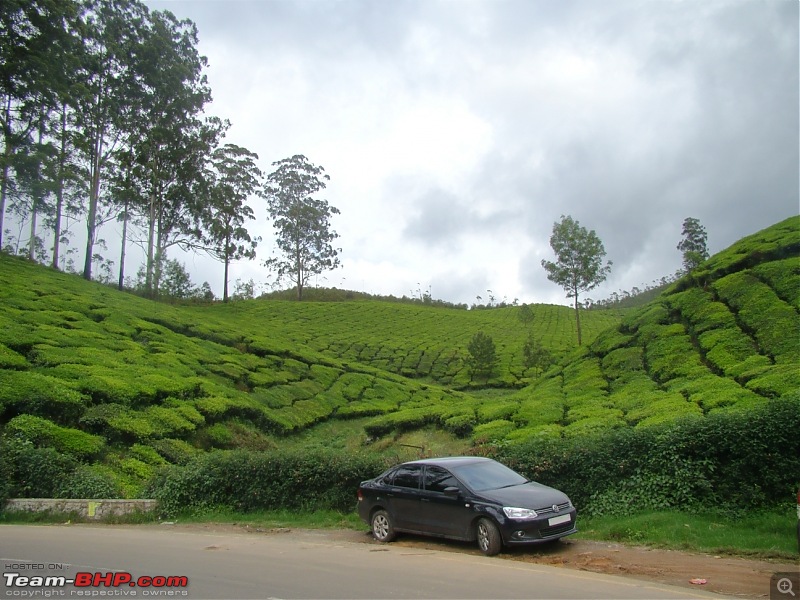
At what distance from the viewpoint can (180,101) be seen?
158ft

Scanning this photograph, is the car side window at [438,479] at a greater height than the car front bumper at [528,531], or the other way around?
the car side window at [438,479]

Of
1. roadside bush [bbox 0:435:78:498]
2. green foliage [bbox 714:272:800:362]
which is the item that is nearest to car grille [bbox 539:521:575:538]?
roadside bush [bbox 0:435:78:498]

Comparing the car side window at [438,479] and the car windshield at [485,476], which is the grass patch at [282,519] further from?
the car windshield at [485,476]

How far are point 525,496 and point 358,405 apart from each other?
68.3 ft

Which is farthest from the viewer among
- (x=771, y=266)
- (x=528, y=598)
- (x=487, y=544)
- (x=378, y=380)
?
(x=378, y=380)

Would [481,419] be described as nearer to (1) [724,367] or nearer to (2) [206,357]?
(1) [724,367]

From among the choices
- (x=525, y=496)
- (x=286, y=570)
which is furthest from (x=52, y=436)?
(x=525, y=496)

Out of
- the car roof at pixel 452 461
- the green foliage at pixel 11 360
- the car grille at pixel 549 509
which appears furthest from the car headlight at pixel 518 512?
the green foliage at pixel 11 360

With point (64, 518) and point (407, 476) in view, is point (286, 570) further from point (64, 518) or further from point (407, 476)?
point (64, 518)

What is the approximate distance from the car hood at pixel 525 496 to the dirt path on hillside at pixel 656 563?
0.80 meters

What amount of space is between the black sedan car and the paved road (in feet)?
1.45

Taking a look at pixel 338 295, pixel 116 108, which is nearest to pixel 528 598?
pixel 116 108

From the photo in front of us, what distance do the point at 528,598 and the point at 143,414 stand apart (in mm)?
16511

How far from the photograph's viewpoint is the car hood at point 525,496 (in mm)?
9438
